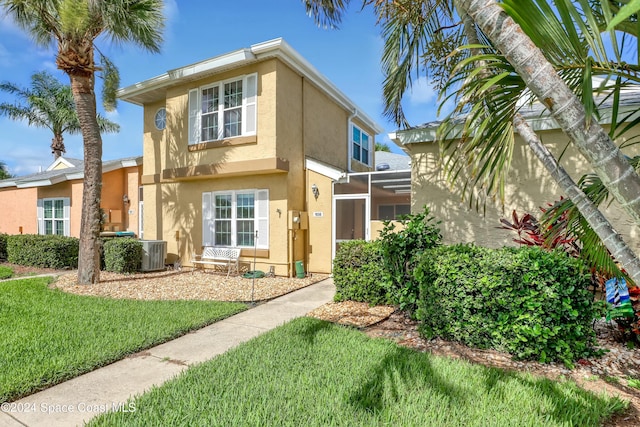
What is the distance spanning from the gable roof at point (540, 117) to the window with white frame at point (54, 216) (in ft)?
53.9

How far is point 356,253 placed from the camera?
722 centimetres

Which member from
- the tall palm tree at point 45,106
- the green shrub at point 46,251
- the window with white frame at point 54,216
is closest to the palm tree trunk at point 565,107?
the green shrub at point 46,251

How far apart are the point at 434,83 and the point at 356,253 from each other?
501cm

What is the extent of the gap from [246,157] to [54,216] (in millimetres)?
12844

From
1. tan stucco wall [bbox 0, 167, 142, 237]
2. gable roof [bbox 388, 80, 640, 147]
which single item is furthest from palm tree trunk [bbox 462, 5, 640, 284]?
tan stucco wall [bbox 0, 167, 142, 237]

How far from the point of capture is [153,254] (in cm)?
1161

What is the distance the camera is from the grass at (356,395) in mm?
2986

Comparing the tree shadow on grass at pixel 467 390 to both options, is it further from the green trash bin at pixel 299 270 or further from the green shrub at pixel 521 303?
the green trash bin at pixel 299 270

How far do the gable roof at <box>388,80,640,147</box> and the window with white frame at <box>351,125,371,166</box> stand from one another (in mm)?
7240

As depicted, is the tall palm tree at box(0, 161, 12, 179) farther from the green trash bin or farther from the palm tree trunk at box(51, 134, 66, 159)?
the green trash bin

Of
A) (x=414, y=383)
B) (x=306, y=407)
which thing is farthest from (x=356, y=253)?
(x=306, y=407)

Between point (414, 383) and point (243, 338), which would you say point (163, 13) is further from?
point (414, 383)

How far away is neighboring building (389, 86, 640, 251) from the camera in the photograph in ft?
20.4

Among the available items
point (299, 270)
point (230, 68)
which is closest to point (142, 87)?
point (230, 68)
